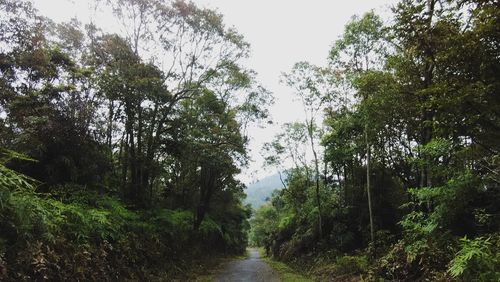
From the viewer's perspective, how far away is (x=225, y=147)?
856 inches

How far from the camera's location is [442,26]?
760 cm

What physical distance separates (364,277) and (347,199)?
34.1 ft

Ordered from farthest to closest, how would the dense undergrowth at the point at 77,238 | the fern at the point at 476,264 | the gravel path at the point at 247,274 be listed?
1. the gravel path at the point at 247,274
2. the fern at the point at 476,264
3. the dense undergrowth at the point at 77,238

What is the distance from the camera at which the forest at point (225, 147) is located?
7.11 metres

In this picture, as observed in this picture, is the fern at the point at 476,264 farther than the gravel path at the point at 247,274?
No

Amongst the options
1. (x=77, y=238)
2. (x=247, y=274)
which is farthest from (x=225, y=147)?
(x=77, y=238)

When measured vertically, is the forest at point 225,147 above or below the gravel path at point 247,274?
above

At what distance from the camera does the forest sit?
7113 mm

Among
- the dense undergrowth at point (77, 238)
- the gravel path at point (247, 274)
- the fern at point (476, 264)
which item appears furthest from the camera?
the gravel path at point (247, 274)

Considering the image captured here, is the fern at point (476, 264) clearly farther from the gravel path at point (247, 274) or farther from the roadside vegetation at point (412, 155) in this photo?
the gravel path at point (247, 274)

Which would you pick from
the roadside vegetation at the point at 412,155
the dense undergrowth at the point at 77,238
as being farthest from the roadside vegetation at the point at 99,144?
the roadside vegetation at the point at 412,155

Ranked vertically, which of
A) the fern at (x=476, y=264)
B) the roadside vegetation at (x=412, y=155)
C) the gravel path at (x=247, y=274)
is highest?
the roadside vegetation at (x=412, y=155)

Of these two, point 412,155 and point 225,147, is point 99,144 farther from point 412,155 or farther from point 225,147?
point 412,155

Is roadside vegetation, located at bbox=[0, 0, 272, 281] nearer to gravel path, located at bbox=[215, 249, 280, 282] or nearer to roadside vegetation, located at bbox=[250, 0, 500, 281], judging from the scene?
gravel path, located at bbox=[215, 249, 280, 282]
